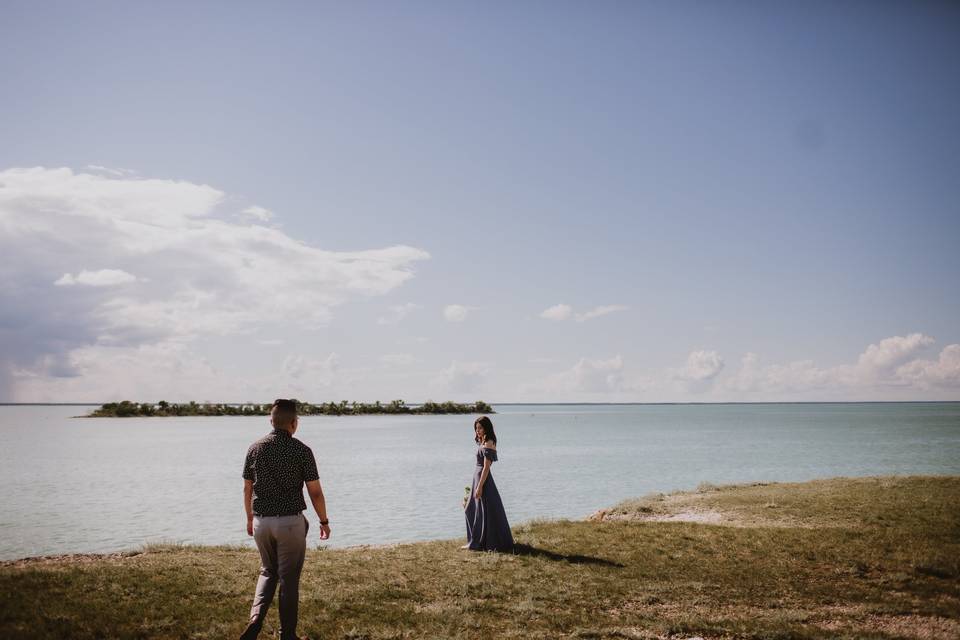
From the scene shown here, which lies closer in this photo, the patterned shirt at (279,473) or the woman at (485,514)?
the patterned shirt at (279,473)

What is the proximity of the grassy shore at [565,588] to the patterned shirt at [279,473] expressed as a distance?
2595mm

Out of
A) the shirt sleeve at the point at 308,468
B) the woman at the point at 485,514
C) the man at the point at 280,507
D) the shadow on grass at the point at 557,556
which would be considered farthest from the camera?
the woman at the point at 485,514

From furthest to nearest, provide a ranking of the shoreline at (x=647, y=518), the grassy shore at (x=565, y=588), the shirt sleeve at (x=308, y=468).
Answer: the shoreline at (x=647, y=518)
the grassy shore at (x=565, y=588)
the shirt sleeve at (x=308, y=468)

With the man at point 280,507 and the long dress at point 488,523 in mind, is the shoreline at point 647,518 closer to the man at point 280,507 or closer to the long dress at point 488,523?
the long dress at point 488,523

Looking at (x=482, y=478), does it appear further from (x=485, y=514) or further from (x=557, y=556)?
(x=557, y=556)

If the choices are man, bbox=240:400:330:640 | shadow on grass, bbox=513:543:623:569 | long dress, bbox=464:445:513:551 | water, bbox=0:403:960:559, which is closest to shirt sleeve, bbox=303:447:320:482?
man, bbox=240:400:330:640

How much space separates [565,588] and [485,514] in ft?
11.7

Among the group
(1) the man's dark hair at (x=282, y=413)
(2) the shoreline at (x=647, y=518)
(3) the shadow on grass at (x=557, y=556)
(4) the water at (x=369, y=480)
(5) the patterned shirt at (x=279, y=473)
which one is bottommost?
(4) the water at (x=369, y=480)

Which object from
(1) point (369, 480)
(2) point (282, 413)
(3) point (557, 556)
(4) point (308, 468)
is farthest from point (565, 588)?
(1) point (369, 480)

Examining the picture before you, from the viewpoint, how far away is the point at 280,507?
7496 mm

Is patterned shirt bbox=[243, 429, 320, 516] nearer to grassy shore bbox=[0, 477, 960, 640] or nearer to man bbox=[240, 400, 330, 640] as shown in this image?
man bbox=[240, 400, 330, 640]

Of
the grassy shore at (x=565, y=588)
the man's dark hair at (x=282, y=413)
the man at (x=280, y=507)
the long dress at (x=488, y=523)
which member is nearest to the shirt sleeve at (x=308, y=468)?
the man at (x=280, y=507)

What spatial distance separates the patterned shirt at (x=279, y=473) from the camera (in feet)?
24.7

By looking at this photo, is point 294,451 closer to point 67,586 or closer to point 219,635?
point 219,635
